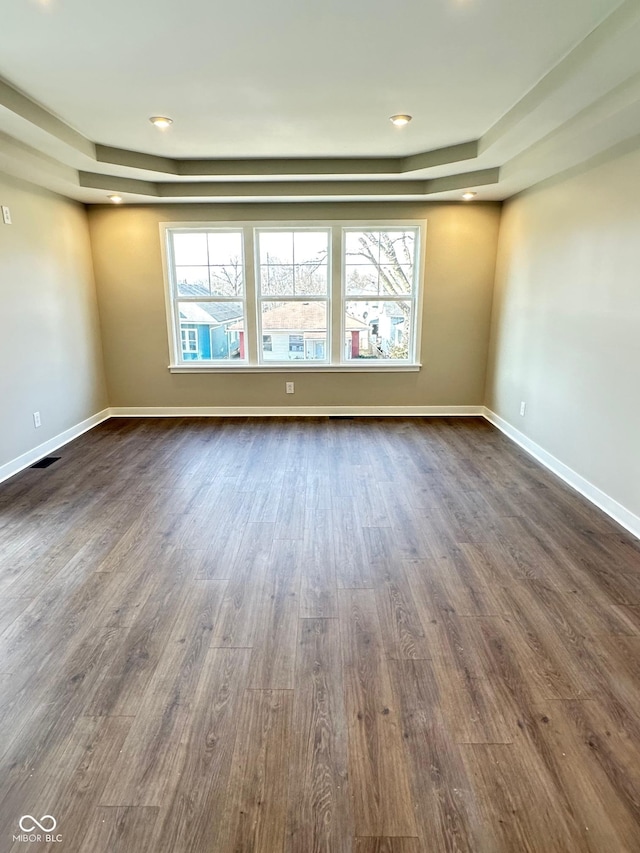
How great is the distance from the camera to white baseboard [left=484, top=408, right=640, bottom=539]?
9.64 feet

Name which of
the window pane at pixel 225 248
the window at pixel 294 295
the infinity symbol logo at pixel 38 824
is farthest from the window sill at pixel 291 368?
the infinity symbol logo at pixel 38 824

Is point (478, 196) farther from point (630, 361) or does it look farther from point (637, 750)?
point (637, 750)

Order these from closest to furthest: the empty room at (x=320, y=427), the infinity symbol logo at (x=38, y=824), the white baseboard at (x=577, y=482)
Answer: the infinity symbol logo at (x=38, y=824), the empty room at (x=320, y=427), the white baseboard at (x=577, y=482)

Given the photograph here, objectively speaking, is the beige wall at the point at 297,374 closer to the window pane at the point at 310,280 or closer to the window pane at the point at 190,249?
the window pane at the point at 190,249

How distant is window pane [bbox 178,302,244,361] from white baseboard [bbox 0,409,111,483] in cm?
123

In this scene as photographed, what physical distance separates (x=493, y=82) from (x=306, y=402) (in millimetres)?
3556

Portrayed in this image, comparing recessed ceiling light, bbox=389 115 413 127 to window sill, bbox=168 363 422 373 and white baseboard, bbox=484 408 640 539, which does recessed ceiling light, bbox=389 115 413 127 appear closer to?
window sill, bbox=168 363 422 373

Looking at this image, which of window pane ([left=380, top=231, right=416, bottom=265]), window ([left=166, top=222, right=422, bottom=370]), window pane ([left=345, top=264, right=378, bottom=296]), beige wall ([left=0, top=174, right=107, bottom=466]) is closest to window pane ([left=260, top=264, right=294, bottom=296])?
window ([left=166, top=222, right=422, bottom=370])

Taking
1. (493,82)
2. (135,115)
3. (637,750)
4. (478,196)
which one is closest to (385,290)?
(478,196)

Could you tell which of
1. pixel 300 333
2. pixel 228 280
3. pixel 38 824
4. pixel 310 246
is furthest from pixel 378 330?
pixel 38 824

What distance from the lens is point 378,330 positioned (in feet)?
17.7

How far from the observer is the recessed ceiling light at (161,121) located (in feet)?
10.3

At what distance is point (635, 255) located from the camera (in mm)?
2887

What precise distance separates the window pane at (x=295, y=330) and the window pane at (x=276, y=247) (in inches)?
19.3
